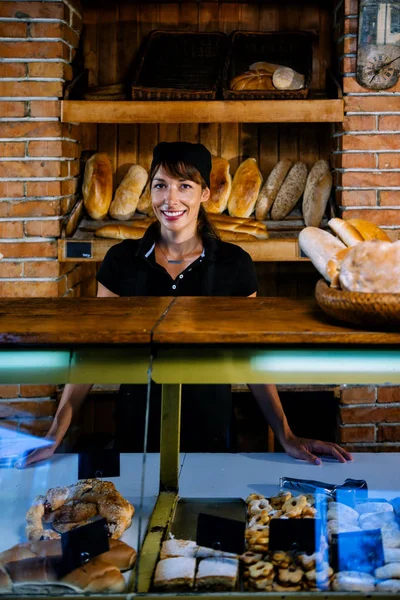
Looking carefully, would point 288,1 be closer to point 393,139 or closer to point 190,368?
point 393,139

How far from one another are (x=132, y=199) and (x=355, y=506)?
176cm

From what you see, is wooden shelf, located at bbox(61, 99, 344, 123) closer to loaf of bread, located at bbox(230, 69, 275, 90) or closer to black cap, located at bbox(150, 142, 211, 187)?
loaf of bread, located at bbox(230, 69, 275, 90)

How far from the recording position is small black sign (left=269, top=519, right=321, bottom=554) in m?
1.22

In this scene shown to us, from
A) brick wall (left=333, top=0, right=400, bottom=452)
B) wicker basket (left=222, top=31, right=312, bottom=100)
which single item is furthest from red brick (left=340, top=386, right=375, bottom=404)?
wicker basket (left=222, top=31, right=312, bottom=100)

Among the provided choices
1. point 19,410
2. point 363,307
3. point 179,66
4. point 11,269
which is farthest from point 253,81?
point 363,307

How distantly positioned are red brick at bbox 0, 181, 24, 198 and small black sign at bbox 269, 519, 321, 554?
5.89 feet

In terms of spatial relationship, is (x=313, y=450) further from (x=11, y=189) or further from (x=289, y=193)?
(x=11, y=189)

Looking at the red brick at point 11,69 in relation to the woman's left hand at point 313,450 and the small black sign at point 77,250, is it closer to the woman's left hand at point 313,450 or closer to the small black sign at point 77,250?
the small black sign at point 77,250

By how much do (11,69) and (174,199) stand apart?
3.18ft

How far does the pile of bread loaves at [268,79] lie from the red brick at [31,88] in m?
0.65

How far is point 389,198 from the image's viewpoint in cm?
268

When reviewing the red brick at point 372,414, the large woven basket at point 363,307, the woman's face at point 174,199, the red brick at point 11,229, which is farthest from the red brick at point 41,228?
the large woven basket at point 363,307

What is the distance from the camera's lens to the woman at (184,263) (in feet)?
6.68

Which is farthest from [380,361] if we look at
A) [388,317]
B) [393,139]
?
Answer: [393,139]
